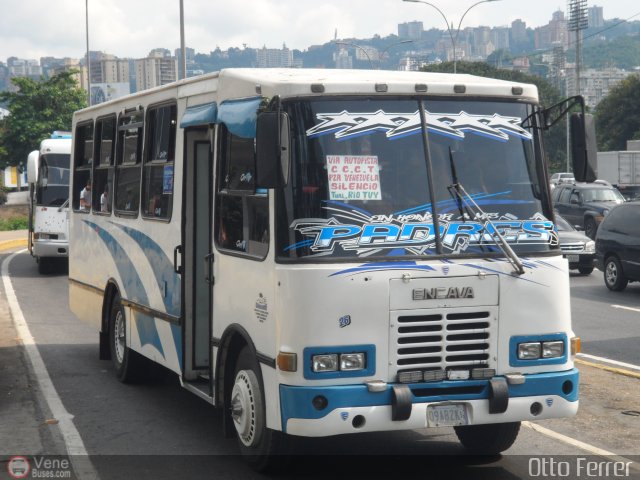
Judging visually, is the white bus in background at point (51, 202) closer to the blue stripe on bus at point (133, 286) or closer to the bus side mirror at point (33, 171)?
the bus side mirror at point (33, 171)

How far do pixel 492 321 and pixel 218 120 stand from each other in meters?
2.56

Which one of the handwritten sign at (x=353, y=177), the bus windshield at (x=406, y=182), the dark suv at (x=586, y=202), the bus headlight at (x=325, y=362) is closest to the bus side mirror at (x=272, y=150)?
the bus windshield at (x=406, y=182)

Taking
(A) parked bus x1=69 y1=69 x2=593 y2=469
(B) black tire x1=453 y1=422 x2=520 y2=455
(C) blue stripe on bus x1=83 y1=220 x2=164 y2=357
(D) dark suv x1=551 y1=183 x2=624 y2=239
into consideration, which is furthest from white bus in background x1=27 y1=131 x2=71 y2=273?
(B) black tire x1=453 y1=422 x2=520 y2=455

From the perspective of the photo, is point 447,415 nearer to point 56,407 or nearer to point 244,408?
point 244,408

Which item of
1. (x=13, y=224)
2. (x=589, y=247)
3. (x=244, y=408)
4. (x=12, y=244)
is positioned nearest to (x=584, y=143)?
(x=244, y=408)

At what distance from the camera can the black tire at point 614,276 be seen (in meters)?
20.8

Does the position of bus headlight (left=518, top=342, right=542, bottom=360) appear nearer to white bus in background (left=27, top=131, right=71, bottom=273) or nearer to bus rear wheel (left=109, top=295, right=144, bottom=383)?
bus rear wheel (left=109, top=295, right=144, bottom=383)

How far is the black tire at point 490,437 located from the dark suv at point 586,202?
2749 cm

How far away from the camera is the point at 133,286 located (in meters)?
10.7

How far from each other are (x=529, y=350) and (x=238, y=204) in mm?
2281

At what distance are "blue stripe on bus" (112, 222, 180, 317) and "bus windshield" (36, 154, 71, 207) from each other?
52.0ft

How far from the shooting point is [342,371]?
270 inches

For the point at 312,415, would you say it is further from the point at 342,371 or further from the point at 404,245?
the point at 404,245

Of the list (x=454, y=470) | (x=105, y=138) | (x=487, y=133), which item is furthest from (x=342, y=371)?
(x=105, y=138)
